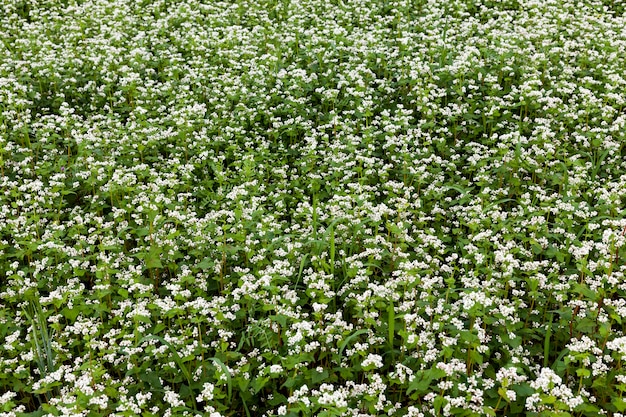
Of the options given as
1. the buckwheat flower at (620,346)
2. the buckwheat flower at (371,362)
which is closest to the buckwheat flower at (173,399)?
the buckwheat flower at (371,362)

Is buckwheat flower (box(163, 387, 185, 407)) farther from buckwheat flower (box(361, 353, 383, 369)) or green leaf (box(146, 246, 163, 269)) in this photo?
green leaf (box(146, 246, 163, 269))

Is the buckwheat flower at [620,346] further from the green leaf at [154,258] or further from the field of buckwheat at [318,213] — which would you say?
the green leaf at [154,258]

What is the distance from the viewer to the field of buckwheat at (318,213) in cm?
496

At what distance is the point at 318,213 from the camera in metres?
6.83

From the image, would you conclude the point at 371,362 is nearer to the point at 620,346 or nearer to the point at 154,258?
the point at 620,346

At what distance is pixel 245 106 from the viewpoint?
340 inches

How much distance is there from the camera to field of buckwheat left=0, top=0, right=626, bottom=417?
496cm

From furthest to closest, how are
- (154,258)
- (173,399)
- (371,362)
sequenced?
1. (154,258)
2. (371,362)
3. (173,399)

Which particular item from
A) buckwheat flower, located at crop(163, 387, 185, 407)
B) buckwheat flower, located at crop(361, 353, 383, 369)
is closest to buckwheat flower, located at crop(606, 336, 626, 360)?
buckwheat flower, located at crop(361, 353, 383, 369)

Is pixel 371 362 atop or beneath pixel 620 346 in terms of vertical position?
beneath

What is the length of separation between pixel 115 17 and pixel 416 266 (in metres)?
8.15

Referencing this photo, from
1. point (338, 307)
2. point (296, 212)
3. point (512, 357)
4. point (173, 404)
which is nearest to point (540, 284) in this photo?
point (512, 357)

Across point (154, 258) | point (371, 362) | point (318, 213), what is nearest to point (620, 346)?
point (371, 362)

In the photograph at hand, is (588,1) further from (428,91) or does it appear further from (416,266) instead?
(416,266)
